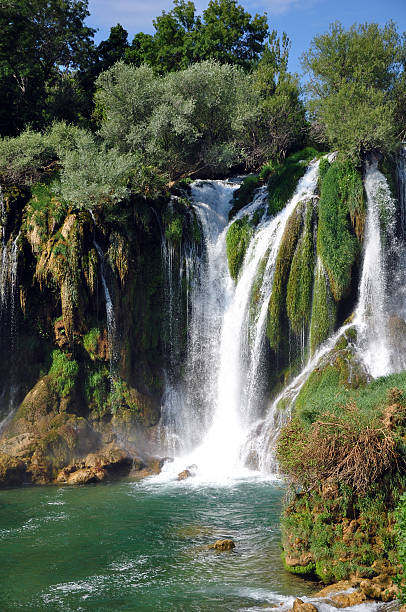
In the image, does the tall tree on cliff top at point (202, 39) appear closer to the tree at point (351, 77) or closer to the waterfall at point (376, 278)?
the tree at point (351, 77)

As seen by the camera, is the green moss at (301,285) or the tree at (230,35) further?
the tree at (230,35)

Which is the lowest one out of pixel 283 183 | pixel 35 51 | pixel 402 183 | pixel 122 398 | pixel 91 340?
pixel 122 398

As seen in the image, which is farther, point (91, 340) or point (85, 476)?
point (91, 340)

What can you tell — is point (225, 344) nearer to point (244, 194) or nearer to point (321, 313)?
point (321, 313)

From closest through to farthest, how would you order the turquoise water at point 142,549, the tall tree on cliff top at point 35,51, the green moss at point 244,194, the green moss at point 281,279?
1. the turquoise water at point 142,549
2. the green moss at point 281,279
3. the green moss at point 244,194
4. the tall tree on cliff top at point 35,51

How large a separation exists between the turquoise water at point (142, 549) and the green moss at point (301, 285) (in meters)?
7.27

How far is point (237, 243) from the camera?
89.0 ft

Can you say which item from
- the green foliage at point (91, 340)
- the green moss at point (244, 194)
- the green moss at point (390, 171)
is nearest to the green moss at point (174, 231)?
the green moss at point (244, 194)

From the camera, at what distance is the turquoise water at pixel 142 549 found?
11445 millimetres

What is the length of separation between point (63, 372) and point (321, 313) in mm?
10534

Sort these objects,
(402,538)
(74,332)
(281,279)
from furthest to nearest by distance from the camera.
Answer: (281,279) → (74,332) → (402,538)

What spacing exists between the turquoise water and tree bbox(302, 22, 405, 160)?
57.0 ft

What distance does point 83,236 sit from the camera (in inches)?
982

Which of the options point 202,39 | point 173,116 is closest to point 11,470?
point 173,116
